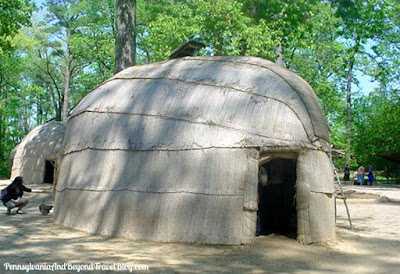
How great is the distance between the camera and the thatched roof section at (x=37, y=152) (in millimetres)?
24484

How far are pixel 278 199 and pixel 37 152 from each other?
58.1ft

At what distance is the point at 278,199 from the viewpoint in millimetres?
10805

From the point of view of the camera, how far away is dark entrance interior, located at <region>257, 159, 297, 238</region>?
33.6 feet

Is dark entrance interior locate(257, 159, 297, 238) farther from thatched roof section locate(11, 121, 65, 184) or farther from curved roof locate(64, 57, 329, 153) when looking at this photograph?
thatched roof section locate(11, 121, 65, 184)

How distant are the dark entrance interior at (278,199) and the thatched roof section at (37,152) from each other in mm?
16186

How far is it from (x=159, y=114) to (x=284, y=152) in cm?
264

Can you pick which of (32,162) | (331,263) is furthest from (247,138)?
(32,162)

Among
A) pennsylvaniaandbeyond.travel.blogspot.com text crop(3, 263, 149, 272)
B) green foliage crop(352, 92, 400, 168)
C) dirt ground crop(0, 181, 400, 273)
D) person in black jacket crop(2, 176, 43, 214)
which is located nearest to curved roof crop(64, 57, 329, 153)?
dirt ground crop(0, 181, 400, 273)

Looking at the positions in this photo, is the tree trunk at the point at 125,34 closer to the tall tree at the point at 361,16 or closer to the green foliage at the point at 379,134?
the tall tree at the point at 361,16

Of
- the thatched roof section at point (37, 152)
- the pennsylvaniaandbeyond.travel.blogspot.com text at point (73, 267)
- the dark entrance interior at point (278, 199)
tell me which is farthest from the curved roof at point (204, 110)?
the thatched roof section at point (37, 152)

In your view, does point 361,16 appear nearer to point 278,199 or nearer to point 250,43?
point 250,43

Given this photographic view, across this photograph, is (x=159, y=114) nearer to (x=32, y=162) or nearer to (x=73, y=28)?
(x=32, y=162)

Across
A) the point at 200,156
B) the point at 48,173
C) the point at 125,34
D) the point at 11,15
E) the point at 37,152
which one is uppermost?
the point at 11,15

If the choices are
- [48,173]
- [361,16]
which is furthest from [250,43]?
[48,173]
